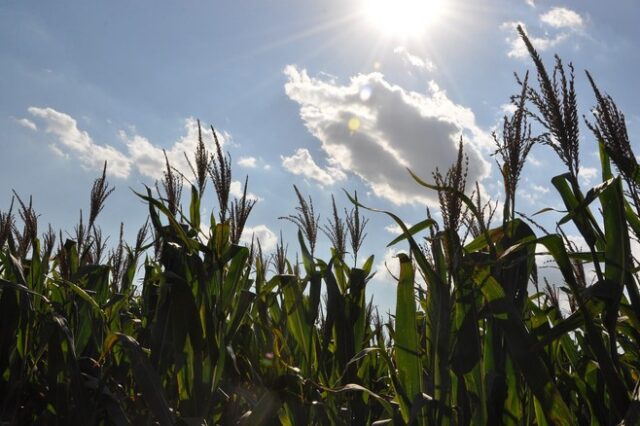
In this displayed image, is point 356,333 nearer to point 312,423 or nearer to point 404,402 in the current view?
point 312,423

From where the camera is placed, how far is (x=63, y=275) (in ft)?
7.70

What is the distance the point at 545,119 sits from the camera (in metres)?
1.36

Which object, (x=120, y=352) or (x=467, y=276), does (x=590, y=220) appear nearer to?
(x=467, y=276)

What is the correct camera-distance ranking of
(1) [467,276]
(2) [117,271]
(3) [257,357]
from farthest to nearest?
(2) [117,271] → (3) [257,357] → (1) [467,276]

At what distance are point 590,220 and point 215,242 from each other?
3.87 ft

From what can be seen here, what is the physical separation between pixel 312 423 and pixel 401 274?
72cm

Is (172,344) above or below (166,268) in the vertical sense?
below

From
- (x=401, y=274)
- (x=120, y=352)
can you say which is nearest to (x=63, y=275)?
(x=120, y=352)

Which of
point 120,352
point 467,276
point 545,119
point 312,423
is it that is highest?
point 545,119

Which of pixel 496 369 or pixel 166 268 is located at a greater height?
pixel 166 268

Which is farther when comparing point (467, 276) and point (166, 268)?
point (166, 268)

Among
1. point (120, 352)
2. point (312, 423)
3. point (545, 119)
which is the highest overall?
point (545, 119)

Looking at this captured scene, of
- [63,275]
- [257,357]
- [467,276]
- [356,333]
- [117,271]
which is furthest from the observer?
[117,271]

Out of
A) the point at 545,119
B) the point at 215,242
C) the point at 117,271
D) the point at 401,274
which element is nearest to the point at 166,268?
the point at 215,242
